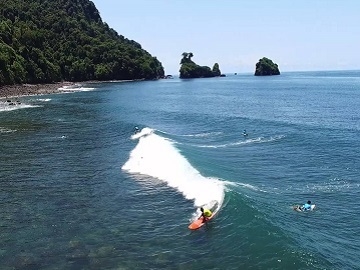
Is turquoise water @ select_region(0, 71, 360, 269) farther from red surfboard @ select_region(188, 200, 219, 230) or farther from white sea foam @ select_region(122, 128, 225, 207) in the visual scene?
red surfboard @ select_region(188, 200, 219, 230)

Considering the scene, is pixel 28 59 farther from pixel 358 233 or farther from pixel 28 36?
pixel 358 233

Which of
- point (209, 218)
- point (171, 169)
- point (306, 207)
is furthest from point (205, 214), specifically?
point (171, 169)

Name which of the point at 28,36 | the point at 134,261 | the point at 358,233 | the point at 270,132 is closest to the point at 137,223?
the point at 134,261

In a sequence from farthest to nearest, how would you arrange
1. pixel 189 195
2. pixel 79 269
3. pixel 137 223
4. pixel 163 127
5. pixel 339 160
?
pixel 163 127
pixel 339 160
pixel 189 195
pixel 137 223
pixel 79 269

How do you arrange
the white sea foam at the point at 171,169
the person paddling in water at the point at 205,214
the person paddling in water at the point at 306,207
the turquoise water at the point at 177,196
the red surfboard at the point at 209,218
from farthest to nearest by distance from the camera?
the white sea foam at the point at 171,169 → the person paddling in water at the point at 306,207 → the person paddling in water at the point at 205,214 → the red surfboard at the point at 209,218 → the turquoise water at the point at 177,196

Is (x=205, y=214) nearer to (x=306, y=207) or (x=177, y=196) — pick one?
(x=177, y=196)

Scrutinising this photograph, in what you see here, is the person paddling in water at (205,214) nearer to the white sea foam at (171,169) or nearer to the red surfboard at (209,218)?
the red surfboard at (209,218)

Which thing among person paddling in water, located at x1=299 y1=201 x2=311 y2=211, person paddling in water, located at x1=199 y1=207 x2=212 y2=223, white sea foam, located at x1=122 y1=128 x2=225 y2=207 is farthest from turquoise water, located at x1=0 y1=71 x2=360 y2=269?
person paddling in water, located at x1=199 y1=207 x2=212 y2=223

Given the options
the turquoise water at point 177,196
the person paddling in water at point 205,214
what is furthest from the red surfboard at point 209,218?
the turquoise water at point 177,196
